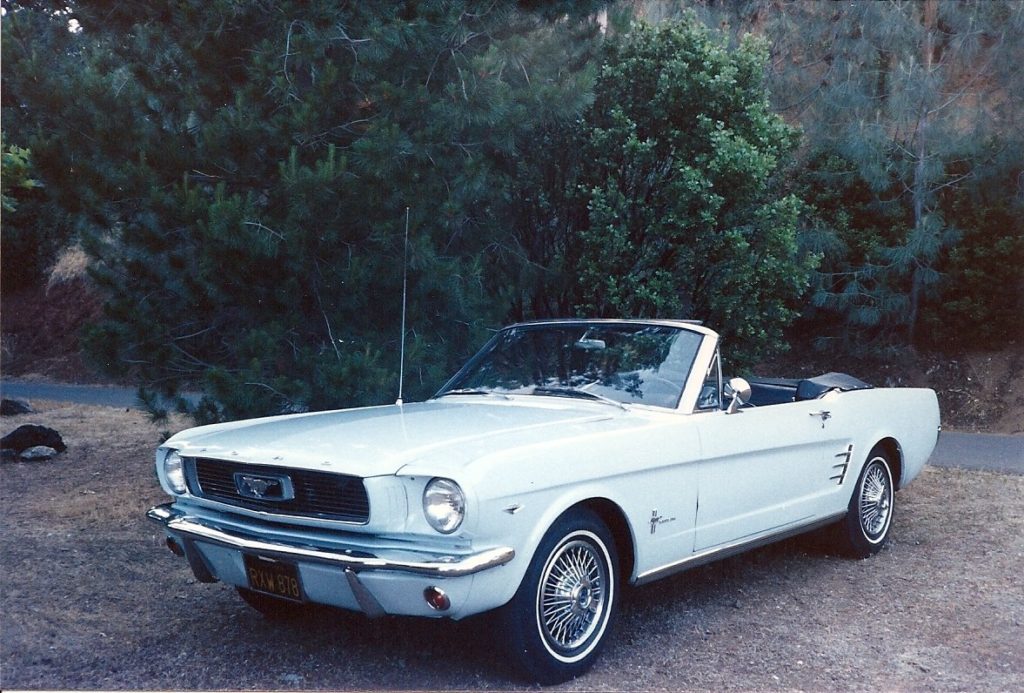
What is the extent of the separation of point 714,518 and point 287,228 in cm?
358

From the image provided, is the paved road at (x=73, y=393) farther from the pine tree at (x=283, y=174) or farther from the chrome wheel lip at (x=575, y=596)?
the chrome wheel lip at (x=575, y=596)

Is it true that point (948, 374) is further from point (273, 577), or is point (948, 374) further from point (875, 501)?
point (273, 577)

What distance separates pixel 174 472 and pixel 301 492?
899 millimetres

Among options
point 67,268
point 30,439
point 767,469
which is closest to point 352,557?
point 767,469

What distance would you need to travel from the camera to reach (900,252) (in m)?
15.0

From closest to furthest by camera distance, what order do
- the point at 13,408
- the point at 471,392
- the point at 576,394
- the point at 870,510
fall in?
the point at 576,394, the point at 471,392, the point at 870,510, the point at 13,408

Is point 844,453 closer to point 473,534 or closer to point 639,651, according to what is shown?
point 639,651

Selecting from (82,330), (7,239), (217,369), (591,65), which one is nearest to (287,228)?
(217,369)

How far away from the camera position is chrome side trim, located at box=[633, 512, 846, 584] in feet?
14.9

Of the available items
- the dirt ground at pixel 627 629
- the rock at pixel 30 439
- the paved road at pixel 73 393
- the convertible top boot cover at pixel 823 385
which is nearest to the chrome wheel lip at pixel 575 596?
the dirt ground at pixel 627 629

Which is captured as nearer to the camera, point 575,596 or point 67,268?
point 575,596

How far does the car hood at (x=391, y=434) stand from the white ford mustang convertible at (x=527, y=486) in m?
0.01

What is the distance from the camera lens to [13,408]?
14.4 m

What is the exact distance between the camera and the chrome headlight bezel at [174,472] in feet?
15.0
